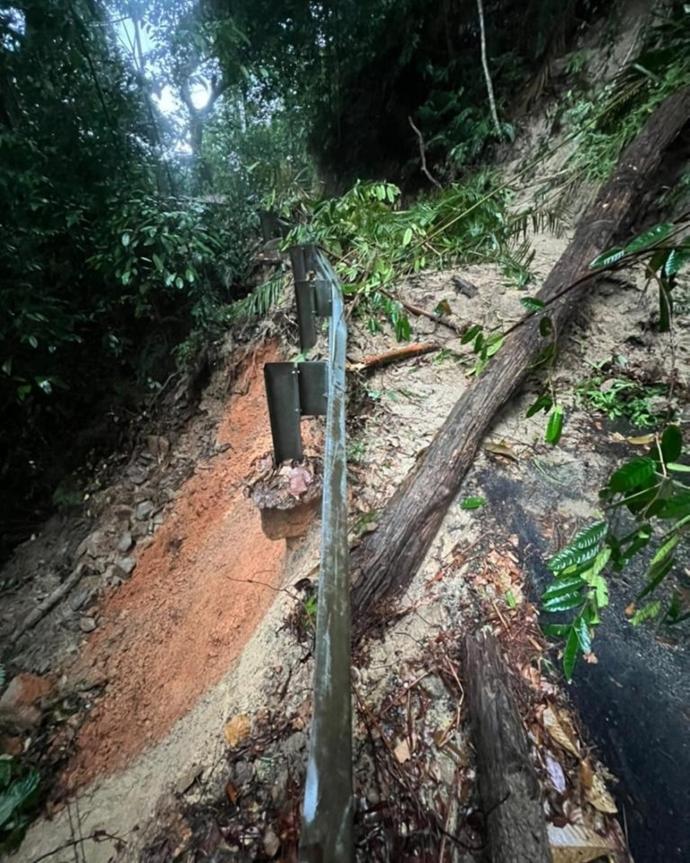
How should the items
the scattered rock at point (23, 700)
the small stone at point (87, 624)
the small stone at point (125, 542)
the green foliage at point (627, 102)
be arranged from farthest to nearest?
1. the small stone at point (125, 542)
2. the green foliage at point (627, 102)
3. the small stone at point (87, 624)
4. the scattered rock at point (23, 700)

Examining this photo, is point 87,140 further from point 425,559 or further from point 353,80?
point 425,559

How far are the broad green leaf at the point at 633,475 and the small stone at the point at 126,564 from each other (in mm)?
4137

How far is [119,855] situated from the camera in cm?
146

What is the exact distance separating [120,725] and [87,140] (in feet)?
17.3

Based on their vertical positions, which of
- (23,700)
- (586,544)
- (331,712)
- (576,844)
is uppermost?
(586,544)

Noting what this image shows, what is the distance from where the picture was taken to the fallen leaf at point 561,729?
1.32 meters

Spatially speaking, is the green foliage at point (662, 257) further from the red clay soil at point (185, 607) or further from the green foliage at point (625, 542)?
the red clay soil at point (185, 607)

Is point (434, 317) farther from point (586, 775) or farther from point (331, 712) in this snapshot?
point (331, 712)

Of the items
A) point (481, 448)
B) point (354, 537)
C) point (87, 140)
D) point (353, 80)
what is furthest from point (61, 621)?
point (353, 80)

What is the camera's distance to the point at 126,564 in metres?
3.80

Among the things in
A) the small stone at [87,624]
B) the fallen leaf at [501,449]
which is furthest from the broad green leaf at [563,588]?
the small stone at [87,624]

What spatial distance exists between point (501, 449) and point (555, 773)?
5.36 ft

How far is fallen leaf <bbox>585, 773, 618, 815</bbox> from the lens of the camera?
119 centimetres

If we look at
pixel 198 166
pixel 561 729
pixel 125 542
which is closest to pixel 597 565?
pixel 561 729
